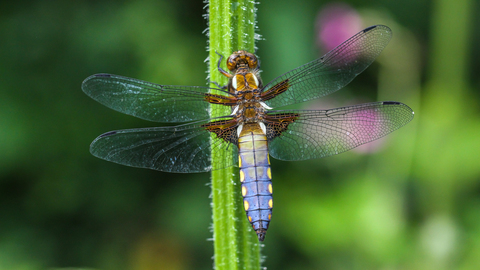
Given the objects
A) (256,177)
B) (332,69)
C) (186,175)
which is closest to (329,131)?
(332,69)

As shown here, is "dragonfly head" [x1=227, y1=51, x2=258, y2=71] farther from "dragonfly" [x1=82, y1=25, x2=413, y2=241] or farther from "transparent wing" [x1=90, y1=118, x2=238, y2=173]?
"transparent wing" [x1=90, y1=118, x2=238, y2=173]

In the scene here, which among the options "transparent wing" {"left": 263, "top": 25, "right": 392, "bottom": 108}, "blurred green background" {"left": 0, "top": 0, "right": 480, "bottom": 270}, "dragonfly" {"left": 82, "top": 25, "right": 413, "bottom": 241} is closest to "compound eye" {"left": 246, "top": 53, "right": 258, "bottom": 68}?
"dragonfly" {"left": 82, "top": 25, "right": 413, "bottom": 241}

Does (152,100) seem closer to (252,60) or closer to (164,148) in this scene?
(164,148)

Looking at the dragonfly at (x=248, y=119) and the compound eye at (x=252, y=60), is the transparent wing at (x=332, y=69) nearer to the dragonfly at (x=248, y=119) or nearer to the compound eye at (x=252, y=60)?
the dragonfly at (x=248, y=119)

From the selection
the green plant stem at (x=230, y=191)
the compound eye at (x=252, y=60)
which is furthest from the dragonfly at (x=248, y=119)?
the green plant stem at (x=230, y=191)

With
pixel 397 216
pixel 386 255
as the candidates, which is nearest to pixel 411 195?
pixel 397 216

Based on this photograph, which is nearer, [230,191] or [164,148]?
[230,191]
